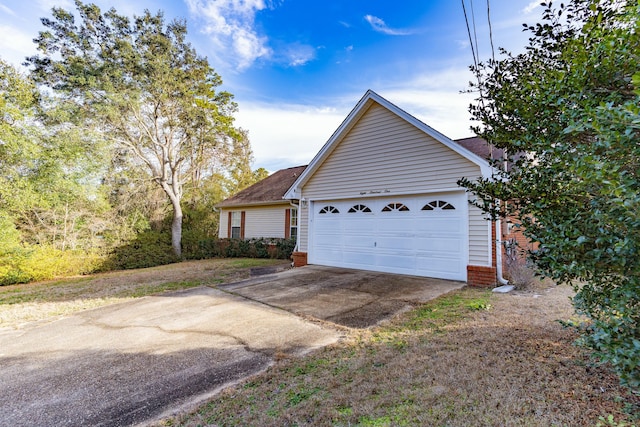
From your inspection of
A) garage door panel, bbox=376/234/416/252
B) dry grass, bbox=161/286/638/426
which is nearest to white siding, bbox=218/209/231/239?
garage door panel, bbox=376/234/416/252

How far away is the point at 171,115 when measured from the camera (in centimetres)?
1673

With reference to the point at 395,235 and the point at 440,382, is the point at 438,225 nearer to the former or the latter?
the point at 395,235

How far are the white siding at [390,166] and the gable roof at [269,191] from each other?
567cm

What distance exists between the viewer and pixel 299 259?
11.5 meters

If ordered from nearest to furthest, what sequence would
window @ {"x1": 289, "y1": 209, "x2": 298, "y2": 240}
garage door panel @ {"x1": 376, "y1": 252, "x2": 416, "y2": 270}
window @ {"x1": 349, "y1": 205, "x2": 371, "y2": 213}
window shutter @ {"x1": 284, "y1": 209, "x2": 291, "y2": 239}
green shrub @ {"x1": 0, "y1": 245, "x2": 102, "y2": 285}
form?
garage door panel @ {"x1": 376, "y1": 252, "x2": 416, "y2": 270}, window @ {"x1": 349, "y1": 205, "x2": 371, "y2": 213}, green shrub @ {"x1": 0, "y1": 245, "x2": 102, "y2": 285}, window @ {"x1": 289, "y1": 209, "x2": 298, "y2": 240}, window shutter @ {"x1": 284, "y1": 209, "x2": 291, "y2": 239}

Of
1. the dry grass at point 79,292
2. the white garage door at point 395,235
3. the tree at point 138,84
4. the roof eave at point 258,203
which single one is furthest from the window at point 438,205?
the tree at point 138,84

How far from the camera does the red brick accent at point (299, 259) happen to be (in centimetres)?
1140

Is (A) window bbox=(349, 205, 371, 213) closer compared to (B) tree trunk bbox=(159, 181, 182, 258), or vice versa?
(A) window bbox=(349, 205, 371, 213)

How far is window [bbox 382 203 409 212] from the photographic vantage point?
9.06 meters

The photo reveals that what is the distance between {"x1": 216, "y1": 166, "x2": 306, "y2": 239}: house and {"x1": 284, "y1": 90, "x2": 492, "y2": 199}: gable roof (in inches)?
174

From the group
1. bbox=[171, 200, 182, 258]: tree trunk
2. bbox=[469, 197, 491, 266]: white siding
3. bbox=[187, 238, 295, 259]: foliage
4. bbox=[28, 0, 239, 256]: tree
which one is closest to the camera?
bbox=[469, 197, 491, 266]: white siding

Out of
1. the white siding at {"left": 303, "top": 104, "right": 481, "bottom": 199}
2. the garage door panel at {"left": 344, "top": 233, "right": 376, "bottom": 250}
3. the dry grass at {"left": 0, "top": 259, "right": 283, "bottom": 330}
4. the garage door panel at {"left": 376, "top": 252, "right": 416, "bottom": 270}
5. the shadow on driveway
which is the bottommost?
the dry grass at {"left": 0, "top": 259, "right": 283, "bottom": 330}

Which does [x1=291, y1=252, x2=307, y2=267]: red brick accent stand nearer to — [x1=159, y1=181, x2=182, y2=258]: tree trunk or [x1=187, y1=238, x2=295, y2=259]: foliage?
[x1=187, y1=238, x2=295, y2=259]: foliage

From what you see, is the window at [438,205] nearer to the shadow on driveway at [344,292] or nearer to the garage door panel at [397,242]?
the garage door panel at [397,242]
